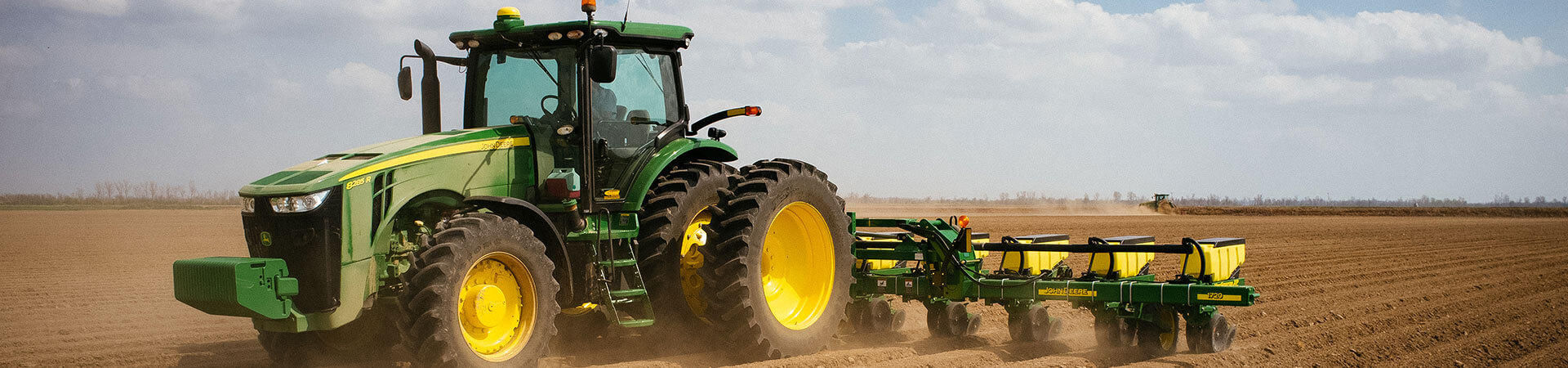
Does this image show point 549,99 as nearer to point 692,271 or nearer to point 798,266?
point 692,271

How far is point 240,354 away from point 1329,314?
31.6 ft

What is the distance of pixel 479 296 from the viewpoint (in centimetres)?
555

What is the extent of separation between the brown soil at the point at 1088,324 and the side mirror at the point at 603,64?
1.85 meters

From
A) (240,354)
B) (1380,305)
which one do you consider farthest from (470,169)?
(1380,305)

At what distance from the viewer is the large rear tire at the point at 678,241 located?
21.9ft

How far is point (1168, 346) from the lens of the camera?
7.81m

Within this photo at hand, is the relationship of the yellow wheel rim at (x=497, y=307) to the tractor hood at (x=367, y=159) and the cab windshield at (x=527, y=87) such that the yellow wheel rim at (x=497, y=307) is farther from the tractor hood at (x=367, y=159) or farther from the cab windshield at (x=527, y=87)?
the cab windshield at (x=527, y=87)

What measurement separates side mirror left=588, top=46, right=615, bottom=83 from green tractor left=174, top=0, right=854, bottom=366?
14 mm

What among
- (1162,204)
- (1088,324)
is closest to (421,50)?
(1088,324)

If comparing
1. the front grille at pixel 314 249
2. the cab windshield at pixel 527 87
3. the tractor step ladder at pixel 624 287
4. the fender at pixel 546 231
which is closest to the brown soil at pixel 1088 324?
the tractor step ladder at pixel 624 287

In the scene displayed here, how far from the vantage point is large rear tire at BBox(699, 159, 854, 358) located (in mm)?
6598

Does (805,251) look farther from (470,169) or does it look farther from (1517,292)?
(1517,292)

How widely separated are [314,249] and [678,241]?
7.21 feet

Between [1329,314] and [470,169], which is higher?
[470,169]
